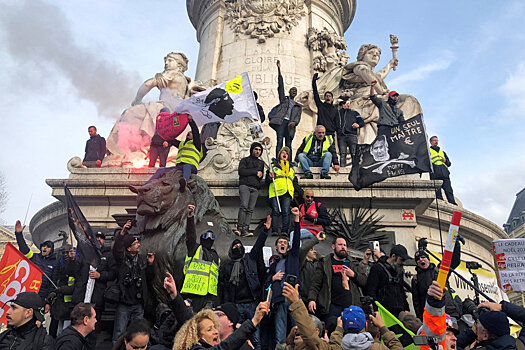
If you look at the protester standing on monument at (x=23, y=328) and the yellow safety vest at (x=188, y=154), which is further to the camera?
the yellow safety vest at (x=188, y=154)

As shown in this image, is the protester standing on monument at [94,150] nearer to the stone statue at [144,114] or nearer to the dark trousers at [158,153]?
the stone statue at [144,114]

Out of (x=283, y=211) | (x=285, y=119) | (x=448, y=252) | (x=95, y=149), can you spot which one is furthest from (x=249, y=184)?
(x=448, y=252)

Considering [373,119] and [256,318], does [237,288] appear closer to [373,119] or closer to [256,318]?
[256,318]

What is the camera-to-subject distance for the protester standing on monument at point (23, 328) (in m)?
4.31

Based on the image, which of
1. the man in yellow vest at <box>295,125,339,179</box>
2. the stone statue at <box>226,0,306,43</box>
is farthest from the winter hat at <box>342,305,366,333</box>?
the stone statue at <box>226,0,306,43</box>

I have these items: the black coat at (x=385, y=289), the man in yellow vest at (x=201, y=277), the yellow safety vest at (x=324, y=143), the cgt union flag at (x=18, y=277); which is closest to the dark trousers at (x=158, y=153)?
the yellow safety vest at (x=324, y=143)

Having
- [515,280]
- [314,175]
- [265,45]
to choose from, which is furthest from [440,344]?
[265,45]

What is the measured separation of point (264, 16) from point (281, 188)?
963 cm

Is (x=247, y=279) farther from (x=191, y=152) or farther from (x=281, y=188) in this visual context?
(x=281, y=188)

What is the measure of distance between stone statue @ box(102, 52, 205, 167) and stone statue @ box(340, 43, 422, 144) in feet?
16.6

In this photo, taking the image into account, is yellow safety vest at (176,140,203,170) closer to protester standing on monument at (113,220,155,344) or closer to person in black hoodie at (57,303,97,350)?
protester standing on monument at (113,220,155,344)

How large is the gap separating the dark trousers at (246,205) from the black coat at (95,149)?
501 centimetres

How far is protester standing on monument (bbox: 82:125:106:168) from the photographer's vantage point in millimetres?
12641

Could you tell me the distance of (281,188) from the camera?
957cm
